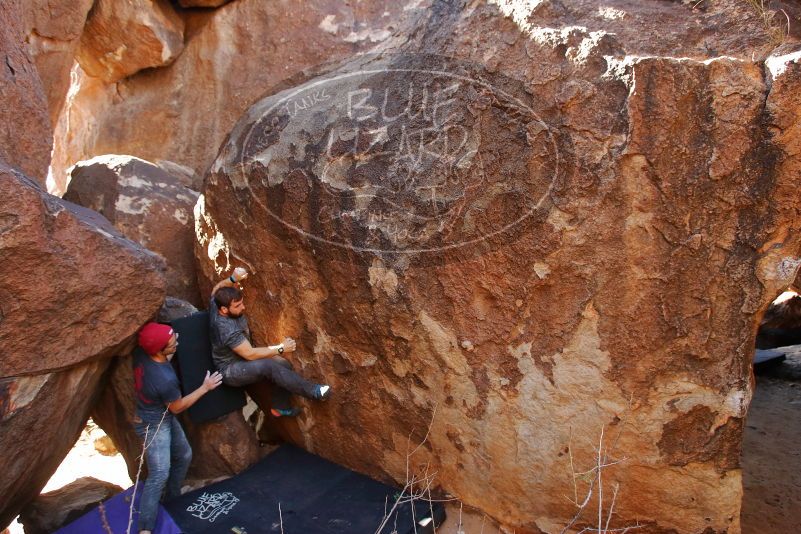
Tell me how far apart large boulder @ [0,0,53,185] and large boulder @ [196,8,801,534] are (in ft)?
3.06

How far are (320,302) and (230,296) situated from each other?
40 cm

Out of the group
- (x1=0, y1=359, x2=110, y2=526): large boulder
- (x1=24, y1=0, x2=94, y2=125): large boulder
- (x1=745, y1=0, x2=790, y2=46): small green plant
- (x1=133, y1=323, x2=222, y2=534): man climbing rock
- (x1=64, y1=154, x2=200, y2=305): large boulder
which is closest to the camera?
(x1=745, y1=0, x2=790, y2=46): small green plant

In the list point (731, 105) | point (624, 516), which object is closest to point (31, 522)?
point (624, 516)

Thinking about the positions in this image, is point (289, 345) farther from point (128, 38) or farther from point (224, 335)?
point (128, 38)

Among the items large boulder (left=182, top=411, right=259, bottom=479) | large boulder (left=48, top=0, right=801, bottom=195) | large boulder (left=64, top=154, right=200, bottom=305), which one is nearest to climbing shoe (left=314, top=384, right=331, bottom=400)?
large boulder (left=182, top=411, right=259, bottom=479)

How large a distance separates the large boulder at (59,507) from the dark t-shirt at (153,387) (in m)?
0.85

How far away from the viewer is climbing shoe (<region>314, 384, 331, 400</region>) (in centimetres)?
273

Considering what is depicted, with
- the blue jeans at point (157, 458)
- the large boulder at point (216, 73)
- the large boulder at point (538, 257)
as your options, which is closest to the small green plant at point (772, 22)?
the large boulder at point (538, 257)

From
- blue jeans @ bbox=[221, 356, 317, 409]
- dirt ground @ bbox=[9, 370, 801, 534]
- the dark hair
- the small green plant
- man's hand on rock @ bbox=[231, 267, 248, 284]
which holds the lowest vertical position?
dirt ground @ bbox=[9, 370, 801, 534]

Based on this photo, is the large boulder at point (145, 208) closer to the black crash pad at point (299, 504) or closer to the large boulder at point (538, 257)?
the large boulder at point (538, 257)

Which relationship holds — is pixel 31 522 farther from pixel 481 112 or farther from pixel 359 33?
pixel 359 33

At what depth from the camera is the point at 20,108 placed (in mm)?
2730

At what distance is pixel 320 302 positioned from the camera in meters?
2.69

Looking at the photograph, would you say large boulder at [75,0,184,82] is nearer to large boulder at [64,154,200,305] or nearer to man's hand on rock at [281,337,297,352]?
large boulder at [64,154,200,305]
